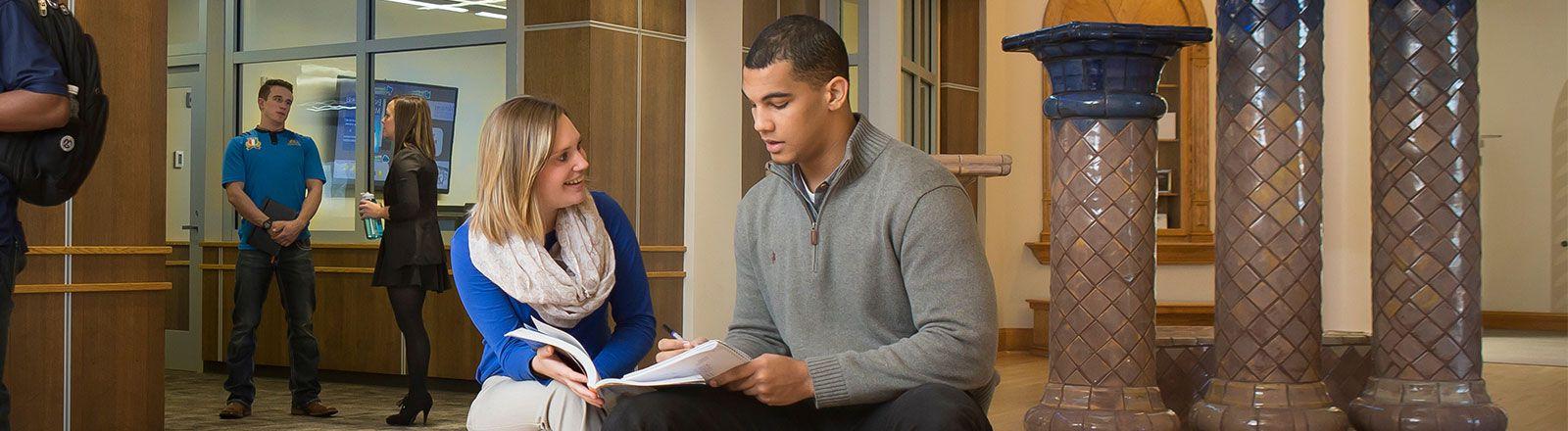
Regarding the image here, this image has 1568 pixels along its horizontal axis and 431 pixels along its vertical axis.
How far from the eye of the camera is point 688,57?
7805 mm

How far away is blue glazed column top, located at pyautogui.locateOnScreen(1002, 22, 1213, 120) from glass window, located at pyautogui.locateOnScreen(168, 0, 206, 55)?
608 centimetres

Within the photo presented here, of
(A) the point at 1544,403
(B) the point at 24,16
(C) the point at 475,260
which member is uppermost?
(B) the point at 24,16

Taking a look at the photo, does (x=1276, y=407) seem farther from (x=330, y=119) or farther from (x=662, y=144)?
(x=330, y=119)

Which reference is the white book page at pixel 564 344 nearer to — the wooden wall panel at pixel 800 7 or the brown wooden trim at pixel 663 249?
the brown wooden trim at pixel 663 249

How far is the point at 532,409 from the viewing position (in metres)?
2.50

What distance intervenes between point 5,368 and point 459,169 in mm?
3333

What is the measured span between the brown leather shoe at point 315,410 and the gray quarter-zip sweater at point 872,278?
411 centimetres

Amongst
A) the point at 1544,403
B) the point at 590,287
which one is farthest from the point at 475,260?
the point at 1544,403

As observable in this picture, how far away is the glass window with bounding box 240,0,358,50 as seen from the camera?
26.1 ft

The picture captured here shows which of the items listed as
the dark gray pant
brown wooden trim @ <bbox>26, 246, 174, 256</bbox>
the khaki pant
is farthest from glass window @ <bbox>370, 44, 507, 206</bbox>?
the dark gray pant

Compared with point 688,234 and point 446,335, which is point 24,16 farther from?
point 688,234

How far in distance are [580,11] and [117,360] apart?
287cm

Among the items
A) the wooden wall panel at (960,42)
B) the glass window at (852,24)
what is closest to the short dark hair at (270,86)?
the glass window at (852,24)

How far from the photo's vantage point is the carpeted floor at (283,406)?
5859 millimetres
